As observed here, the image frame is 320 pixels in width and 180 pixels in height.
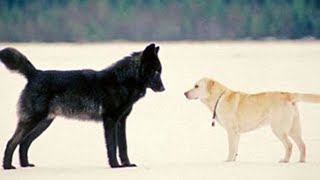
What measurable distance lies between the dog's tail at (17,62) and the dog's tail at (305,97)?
33.1 inches

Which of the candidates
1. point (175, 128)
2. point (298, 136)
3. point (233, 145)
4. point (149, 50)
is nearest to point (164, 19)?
point (149, 50)

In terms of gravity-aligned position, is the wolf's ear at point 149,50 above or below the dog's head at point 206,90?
above

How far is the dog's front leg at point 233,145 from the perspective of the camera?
219 centimetres

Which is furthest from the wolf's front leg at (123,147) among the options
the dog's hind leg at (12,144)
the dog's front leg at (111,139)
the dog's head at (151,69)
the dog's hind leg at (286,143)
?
the dog's hind leg at (286,143)

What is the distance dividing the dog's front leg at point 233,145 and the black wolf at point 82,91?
287 mm

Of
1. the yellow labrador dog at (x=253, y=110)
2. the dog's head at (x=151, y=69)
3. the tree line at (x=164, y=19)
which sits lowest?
the yellow labrador dog at (x=253, y=110)

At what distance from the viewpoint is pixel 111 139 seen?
2139 millimetres

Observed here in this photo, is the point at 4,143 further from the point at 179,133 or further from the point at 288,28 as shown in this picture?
the point at 288,28

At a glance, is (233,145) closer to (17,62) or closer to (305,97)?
(305,97)

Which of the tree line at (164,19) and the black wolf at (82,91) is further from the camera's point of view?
the tree line at (164,19)

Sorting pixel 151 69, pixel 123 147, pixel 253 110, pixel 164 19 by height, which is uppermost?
pixel 164 19

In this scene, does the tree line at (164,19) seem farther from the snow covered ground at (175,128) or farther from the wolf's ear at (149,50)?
the wolf's ear at (149,50)

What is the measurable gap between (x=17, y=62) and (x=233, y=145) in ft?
2.45

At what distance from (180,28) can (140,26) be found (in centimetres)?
14
